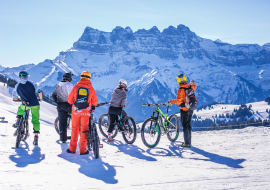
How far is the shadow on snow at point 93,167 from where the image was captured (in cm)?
579

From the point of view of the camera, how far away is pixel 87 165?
6738mm

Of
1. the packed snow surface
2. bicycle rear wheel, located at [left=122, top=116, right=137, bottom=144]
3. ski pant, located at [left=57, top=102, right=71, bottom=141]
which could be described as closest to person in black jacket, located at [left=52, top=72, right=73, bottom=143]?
ski pant, located at [left=57, top=102, right=71, bottom=141]

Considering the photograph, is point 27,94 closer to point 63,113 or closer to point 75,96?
point 63,113

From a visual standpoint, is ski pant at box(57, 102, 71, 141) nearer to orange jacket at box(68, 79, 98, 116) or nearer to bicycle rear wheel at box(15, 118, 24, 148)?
bicycle rear wheel at box(15, 118, 24, 148)

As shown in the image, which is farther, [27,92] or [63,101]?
[63,101]

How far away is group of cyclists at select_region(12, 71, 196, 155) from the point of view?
296 inches

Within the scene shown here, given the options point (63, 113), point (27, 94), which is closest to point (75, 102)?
point (63, 113)

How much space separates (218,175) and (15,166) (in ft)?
15.5

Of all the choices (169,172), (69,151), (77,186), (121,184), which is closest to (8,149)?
(69,151)

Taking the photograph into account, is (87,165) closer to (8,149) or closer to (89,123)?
(89,123)

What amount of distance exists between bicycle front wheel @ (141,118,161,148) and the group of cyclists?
42.6 inches

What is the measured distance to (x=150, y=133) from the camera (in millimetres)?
10125

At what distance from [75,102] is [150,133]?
12.3 feet

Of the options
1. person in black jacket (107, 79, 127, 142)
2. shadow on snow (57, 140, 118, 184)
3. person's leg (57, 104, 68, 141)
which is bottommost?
shadow on snow (57, 140, 118, 184)
